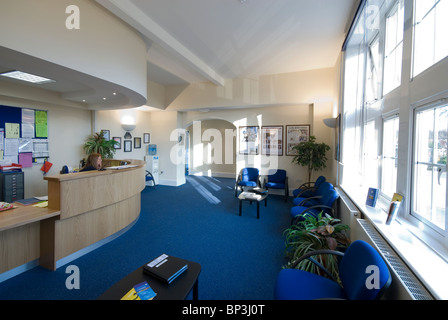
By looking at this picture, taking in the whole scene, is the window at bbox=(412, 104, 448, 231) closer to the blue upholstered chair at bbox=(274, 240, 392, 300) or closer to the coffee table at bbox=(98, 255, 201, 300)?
the blue upholstered chair at bbox=(274, 240, 392, 300)

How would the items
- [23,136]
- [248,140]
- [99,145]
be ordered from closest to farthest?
[23,136], [99,145], [248,140]

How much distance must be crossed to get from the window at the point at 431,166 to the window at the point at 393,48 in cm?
70

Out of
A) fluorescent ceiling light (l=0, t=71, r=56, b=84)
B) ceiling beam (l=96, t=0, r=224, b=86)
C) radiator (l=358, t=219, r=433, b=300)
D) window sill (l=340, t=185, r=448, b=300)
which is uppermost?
ceiling beam (l=96, t=0, r=224, b=86)

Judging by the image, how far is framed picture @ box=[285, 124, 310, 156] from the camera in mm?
5854

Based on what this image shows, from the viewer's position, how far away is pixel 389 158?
2412mm

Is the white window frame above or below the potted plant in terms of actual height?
above

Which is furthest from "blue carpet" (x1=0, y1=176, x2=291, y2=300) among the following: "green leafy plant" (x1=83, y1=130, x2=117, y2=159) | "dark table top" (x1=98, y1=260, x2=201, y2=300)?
"green leafy plant" (x1=83, y1=130, x2=117, y2=159)

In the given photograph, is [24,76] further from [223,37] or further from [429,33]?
[429,33]

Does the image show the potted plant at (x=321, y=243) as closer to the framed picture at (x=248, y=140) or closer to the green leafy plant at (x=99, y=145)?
the framed picture at (x=248, y=140)

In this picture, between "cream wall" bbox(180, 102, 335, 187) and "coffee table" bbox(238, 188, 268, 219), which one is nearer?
"coffee table" bbox(238, 188, 268, 219)

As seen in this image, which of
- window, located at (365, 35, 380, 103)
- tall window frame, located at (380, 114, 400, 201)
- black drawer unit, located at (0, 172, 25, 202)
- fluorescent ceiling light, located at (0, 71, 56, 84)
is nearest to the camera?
tall window frame, located at (380, 114, 400, 201)

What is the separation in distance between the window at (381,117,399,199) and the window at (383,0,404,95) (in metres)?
0.43

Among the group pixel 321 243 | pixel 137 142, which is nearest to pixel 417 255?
pixel 321 243

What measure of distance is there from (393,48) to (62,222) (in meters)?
4.61
